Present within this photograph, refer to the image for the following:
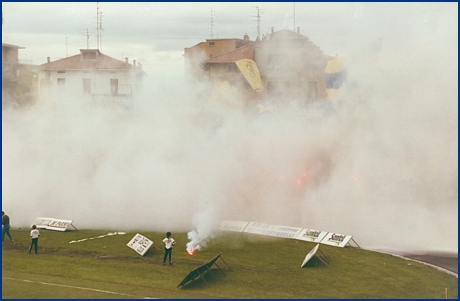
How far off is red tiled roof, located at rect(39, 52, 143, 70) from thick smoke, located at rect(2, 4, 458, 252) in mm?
15176

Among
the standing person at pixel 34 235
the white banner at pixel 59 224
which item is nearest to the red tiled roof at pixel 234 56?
the white banner at pixel 59 224

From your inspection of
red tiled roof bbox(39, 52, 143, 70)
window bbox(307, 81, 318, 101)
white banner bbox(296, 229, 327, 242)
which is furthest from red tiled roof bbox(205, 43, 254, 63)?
white banner bbox(296, 229, 327, 242)

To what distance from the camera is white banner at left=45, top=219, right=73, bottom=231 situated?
32.3 metres

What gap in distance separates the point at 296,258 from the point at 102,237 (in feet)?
27.6

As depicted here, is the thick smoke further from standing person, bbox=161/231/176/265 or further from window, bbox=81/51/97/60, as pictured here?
window, bbox=81/51/97/60

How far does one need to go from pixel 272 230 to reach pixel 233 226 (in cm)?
187

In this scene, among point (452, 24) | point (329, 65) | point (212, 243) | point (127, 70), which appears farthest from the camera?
point (127, 70)

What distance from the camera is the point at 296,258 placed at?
1051 inches

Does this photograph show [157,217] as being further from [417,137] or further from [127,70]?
[127,70]

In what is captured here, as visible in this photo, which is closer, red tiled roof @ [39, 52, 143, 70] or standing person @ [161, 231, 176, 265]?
standing person @ [161, 231, 176, 265]

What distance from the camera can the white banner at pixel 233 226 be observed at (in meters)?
31.9

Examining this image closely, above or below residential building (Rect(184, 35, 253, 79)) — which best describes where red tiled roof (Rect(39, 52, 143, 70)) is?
below

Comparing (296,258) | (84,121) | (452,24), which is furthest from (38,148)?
(452,24)

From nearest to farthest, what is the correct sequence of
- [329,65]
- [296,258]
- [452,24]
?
[296,258]
[452,24]
[329,65]
